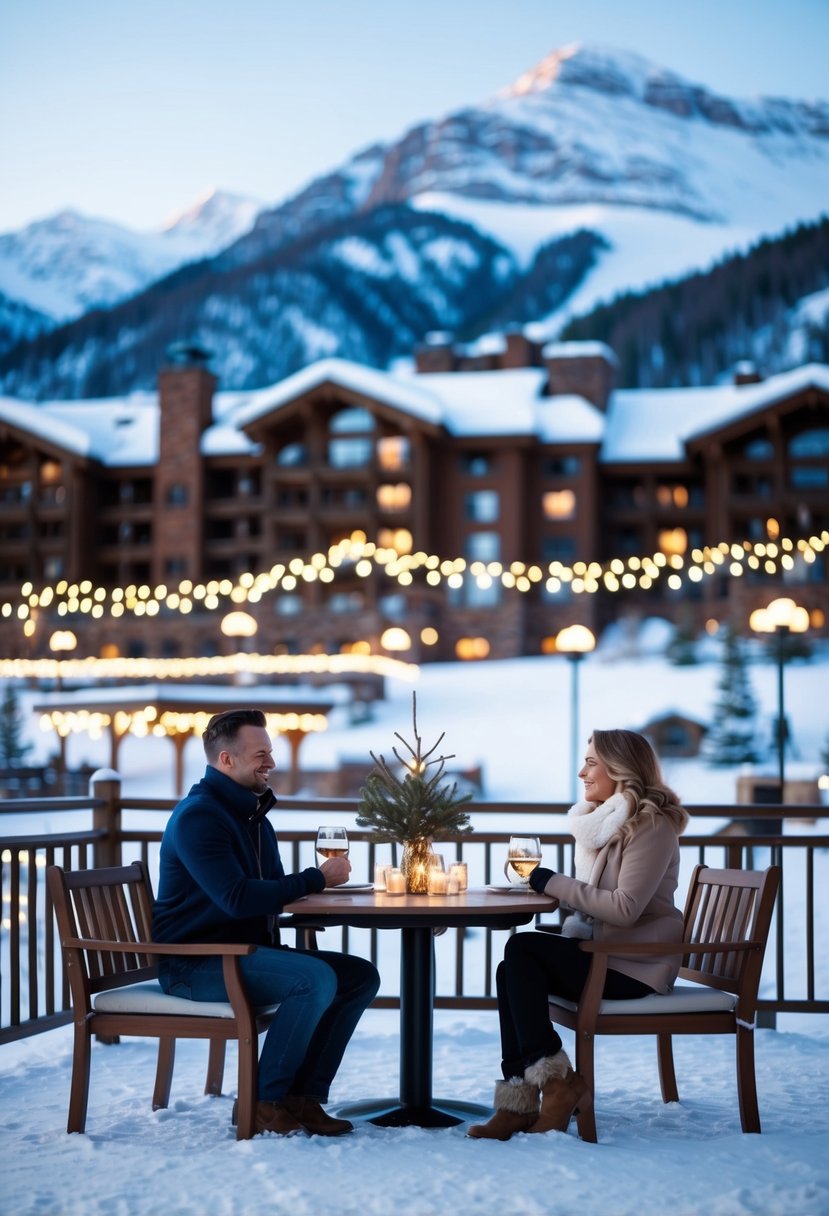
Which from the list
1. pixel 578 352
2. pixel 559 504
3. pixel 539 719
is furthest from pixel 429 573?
pixel 578 352

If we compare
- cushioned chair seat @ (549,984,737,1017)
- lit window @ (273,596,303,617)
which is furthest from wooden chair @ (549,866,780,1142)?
lit window @ (273,596,303,617)

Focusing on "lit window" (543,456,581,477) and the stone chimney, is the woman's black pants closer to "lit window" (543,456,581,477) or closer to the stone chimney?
"lit window" (543,456,581,477)

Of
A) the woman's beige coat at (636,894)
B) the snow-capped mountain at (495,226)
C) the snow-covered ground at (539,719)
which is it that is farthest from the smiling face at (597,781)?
the snow-capped mountain at (495,226)

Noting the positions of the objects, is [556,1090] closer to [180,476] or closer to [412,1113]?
[412,1113]

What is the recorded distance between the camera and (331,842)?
16.7 ft

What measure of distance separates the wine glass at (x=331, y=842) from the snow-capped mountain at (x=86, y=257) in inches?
3733

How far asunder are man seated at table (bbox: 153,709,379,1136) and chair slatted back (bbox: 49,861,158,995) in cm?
25

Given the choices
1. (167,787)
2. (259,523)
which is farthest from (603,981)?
(259,523)

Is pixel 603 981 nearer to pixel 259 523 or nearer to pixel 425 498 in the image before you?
pixel 425 498

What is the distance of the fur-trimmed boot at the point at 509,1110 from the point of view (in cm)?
489

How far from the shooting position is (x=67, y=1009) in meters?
6.56

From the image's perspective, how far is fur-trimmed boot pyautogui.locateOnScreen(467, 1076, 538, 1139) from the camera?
4887 mm

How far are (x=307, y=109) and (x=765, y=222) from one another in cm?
4723

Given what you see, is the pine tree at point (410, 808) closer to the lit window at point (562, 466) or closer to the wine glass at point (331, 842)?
the wine glass at point (331, 842)
